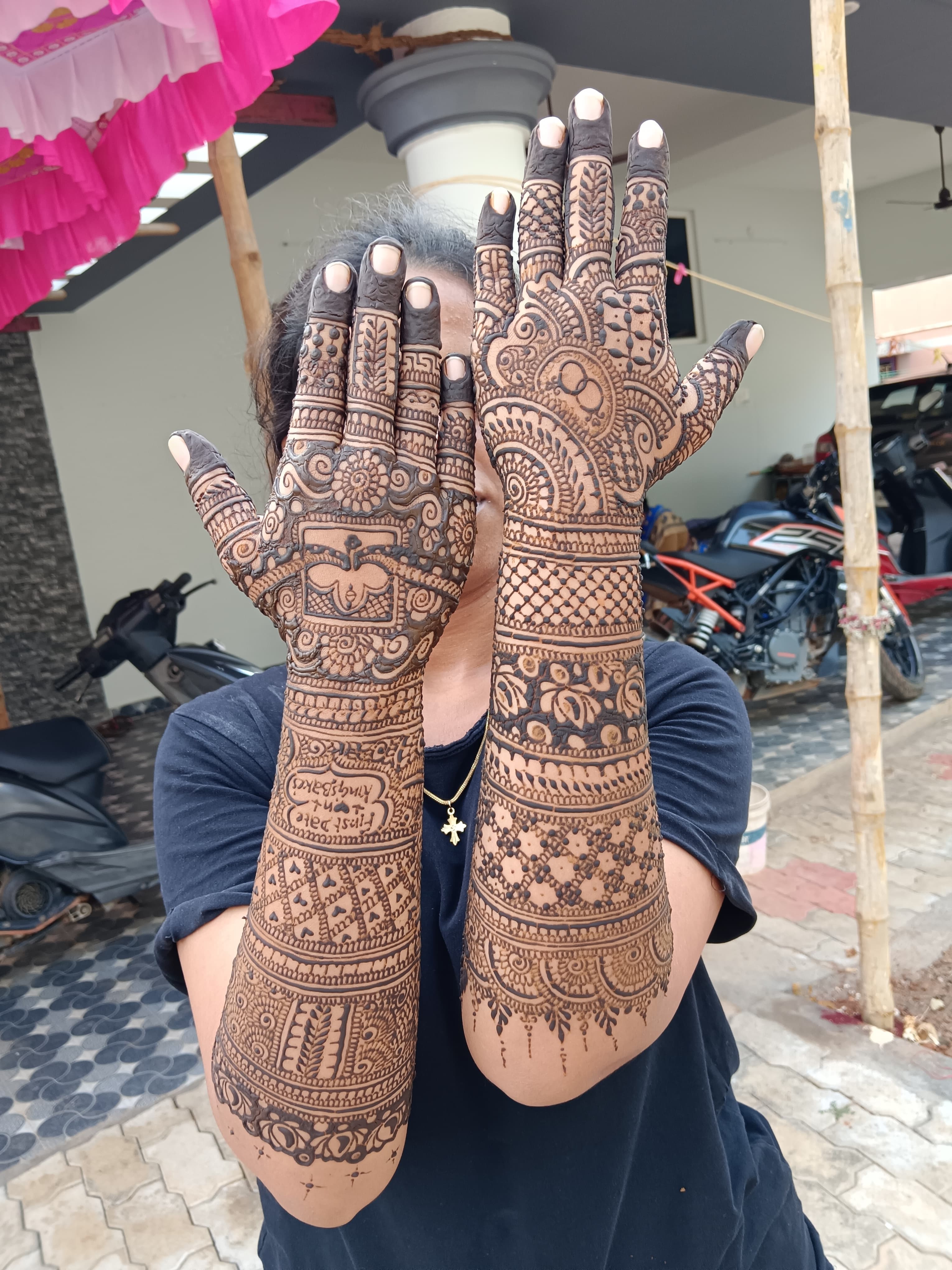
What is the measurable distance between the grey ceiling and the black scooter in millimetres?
2441

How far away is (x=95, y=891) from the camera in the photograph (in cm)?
342

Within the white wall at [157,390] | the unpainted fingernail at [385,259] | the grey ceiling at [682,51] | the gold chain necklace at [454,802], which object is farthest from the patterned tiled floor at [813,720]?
the white wall at [157,390]

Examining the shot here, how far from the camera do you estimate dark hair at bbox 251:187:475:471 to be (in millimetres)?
995

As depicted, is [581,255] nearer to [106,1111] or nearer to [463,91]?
[106,1111]

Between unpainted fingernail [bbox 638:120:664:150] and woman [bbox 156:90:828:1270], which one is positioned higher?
unpainted fingernail [bbox 638:120:664:150]

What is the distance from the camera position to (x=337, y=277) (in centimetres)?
74

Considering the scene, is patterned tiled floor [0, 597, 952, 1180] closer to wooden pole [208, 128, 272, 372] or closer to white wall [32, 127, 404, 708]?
wooden pole [208, 128, 272, 372]

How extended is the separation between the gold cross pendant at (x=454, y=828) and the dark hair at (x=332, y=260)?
1.59 ft

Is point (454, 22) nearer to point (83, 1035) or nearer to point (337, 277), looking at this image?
point (337, 277)

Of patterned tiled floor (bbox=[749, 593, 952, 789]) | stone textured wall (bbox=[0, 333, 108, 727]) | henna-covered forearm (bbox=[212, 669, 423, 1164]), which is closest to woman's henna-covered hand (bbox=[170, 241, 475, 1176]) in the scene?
henna-covered forearm (bbox=[212, 669, 423, 1164])

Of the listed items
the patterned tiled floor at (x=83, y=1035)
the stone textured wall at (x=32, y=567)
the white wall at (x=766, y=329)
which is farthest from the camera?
the white wall at (x=766, y=329)

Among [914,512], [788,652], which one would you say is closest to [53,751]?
[788,652]

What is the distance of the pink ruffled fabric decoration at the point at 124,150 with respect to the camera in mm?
1926

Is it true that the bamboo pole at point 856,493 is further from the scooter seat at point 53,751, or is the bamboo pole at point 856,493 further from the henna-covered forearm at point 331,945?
the scooter seat at point 53,751
